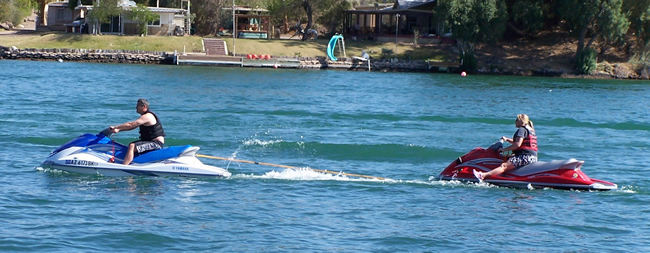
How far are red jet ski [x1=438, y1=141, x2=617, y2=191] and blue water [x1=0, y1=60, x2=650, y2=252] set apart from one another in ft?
0.63

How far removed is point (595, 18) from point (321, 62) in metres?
21.1

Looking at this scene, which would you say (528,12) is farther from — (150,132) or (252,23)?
(150,132)

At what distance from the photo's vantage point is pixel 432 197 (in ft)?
52.1

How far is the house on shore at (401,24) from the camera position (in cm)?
7100

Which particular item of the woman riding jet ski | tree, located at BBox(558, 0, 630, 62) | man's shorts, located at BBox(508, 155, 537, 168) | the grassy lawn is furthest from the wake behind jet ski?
tree, located at BBox(558, 0, 630, 62)

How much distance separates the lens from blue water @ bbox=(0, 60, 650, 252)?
12.8 m

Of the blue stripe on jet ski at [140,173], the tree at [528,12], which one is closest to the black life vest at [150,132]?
the blue stripe on jet ski at [140,173]

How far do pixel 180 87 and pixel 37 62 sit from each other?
22.1 m

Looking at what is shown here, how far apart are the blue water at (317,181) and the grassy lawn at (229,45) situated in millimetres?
24116

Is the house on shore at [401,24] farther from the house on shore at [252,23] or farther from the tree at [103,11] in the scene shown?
the tree at [103,11]

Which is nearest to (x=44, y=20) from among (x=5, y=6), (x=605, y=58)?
(x=5, y=6)

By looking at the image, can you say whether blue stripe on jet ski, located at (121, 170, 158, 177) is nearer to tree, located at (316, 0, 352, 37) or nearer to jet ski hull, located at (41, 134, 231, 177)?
jet ski hull, located at (41, 134, 231, 177)

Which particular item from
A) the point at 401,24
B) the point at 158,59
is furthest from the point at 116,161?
the point at 401,24

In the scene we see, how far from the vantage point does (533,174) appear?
53.9 ft
